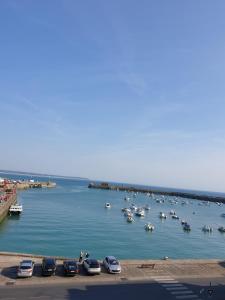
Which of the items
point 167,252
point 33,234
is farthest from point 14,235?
point 167,252

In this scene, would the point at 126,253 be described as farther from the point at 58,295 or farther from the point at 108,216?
the point at 108,216

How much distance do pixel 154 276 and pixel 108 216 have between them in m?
73.1

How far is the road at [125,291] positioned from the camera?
3198cm

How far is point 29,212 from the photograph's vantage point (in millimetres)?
104562

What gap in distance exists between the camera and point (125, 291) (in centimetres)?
3472

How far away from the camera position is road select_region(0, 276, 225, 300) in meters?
32.0

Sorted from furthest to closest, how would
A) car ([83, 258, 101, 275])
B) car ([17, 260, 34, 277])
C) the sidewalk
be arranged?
car ([83, 258, 101, 275])
the sidewalk
car ([17, 260, 34, 277])

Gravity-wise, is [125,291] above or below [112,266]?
below

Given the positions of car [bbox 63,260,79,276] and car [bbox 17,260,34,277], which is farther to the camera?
car [bbox 63,260,79,276]

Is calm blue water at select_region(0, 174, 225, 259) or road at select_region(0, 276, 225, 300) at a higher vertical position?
road at select_region(0, 276, 225, 300)

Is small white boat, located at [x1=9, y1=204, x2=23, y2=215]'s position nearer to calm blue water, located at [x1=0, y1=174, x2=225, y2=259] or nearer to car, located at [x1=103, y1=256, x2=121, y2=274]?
calm blue water, located at [x1=0, y1=174, x2=225, y2=259]

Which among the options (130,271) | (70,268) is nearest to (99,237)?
(130,271)

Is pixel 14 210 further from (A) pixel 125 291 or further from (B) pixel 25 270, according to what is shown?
(A) pixel 125 291

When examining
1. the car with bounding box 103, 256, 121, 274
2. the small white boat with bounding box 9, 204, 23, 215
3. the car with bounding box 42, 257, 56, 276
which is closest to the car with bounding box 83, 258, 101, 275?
the car with bounding box 103, 256, 121, 274
